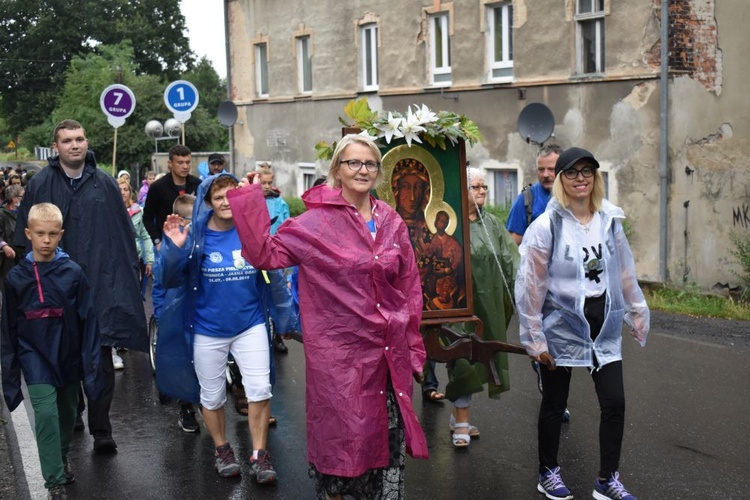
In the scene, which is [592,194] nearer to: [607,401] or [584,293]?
[584,293]

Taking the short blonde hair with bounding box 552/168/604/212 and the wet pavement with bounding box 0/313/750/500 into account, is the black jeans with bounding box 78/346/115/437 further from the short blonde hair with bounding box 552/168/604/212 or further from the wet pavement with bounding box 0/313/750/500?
the short blonde hair with bounding box 552/168/604/212

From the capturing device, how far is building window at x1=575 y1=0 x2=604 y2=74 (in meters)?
19.3

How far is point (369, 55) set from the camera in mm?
26406

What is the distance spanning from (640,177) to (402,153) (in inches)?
482

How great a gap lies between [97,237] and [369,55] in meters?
19.2

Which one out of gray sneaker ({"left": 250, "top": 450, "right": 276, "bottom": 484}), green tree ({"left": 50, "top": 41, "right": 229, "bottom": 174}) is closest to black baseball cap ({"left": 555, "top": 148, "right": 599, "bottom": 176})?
gray sneaker ({"left": 250, "top": 450, "right": 276, "bottom": 484})

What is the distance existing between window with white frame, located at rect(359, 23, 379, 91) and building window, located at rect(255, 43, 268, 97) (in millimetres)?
5512

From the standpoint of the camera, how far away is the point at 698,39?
59.7 feet

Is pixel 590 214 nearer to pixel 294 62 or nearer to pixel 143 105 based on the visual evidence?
pixel 294 62

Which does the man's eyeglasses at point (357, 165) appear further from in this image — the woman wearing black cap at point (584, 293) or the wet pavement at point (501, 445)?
the wet pavement at point (501, 445)

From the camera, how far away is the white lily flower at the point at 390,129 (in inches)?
276

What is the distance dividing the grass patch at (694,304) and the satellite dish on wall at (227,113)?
1412 cm

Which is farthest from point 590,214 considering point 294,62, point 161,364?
point 294,62

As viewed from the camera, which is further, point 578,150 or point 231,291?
point 231,291
